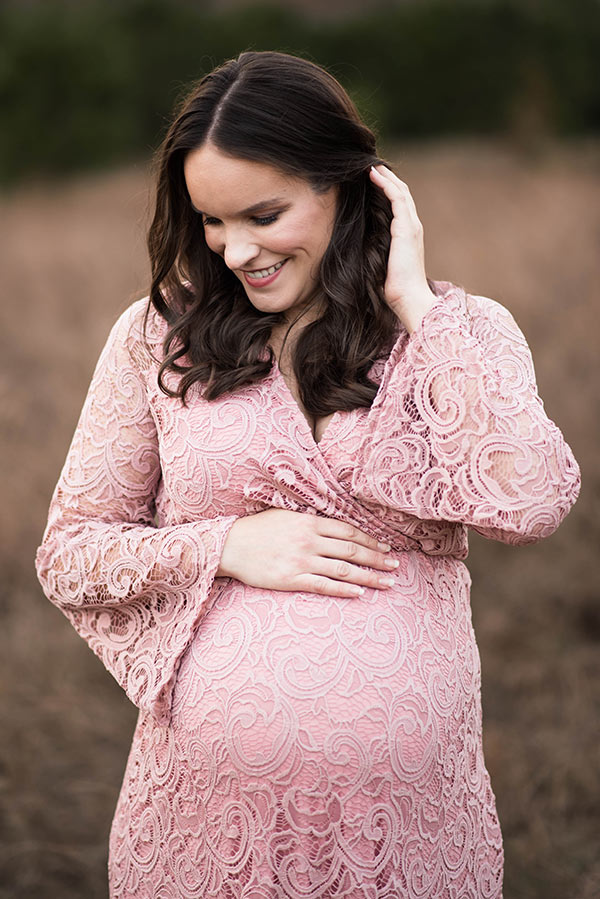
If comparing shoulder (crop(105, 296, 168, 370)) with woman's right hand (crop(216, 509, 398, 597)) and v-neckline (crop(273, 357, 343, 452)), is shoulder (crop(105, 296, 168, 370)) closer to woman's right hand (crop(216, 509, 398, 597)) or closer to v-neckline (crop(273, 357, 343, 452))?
v-neckline (crop(273, 357, 343, 452))

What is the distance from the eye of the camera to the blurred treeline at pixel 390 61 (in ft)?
44.5

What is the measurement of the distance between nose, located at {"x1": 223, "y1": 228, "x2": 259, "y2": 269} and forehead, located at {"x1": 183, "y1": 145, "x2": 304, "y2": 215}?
0.04m

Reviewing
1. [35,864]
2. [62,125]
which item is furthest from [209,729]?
[62,125]

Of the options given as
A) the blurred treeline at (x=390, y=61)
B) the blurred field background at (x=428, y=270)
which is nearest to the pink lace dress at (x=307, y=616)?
the blurred field background at (x=428, y=270)

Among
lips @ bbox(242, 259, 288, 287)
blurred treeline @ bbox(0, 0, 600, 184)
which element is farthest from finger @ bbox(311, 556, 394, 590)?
blurred treeline @ bbox(0, 0, 600, 184)

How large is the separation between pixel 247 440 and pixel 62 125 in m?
12.7

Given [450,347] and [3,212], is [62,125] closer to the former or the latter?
[3,212]

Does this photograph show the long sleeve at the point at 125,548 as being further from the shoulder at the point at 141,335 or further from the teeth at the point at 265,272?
the teeth at the point at 265,272

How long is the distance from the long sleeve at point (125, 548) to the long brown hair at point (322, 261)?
0.43 ft

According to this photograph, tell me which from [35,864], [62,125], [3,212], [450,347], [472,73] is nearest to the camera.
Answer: [450,347]

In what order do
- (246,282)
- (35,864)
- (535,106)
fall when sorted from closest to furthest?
(246,282), (35,864), (535,106)

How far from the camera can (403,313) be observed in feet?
6.06

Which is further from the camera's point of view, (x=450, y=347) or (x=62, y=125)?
(x=62, y=125)

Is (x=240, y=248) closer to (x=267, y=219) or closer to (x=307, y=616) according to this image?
(x=267, y=219)
